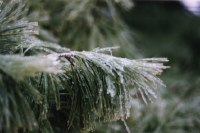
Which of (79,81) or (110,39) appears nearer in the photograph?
(79,81)

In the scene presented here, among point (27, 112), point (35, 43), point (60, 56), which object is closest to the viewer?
point (27, 112)

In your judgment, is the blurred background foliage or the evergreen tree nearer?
the evergreen tree

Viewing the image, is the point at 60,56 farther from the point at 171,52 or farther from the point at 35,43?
the point at 171,52

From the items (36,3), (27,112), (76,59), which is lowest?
(27,112)

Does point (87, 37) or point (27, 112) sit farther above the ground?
point (87, 37)

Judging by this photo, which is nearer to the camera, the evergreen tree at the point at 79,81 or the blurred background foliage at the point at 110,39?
the evergreen tree at the point at 79,81

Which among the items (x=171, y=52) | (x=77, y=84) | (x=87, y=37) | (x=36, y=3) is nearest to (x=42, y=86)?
(x=77, y=84)

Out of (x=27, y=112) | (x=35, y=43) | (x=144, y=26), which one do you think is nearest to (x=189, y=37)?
(x=144, y=26)

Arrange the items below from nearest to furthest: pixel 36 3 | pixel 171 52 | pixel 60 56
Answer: pixel 60 56 < pixel 36 3 < pixel 171 52

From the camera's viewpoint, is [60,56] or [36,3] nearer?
[60,56]

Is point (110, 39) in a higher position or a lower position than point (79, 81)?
higher
